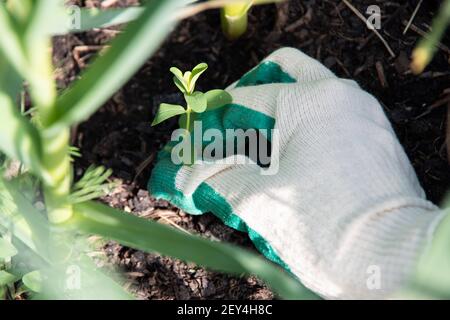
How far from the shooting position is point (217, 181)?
1140mm

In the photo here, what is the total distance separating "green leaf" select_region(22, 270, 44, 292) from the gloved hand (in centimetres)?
31

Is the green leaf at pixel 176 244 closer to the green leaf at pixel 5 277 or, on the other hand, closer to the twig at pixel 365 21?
the green leaf at pixel 5 277

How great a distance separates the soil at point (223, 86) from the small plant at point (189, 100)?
0.84 feet

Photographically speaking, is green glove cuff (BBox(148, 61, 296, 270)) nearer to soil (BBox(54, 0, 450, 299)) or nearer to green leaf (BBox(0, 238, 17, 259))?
soil (BBox(54, 0, 450, 299))

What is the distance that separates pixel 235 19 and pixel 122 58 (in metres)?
0.86

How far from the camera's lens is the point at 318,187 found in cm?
99

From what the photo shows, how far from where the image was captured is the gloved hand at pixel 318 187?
0.87 meters

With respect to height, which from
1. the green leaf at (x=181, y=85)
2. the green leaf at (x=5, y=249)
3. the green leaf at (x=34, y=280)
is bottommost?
the green leaf at (x=34, y=280)

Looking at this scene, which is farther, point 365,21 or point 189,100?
point 365,21

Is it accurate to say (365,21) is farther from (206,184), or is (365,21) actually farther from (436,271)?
(436,271)

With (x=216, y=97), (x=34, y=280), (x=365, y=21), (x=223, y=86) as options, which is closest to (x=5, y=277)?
(x=34, y=280)

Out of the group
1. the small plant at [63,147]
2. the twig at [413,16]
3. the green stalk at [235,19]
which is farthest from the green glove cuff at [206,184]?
the twig at [413,16]

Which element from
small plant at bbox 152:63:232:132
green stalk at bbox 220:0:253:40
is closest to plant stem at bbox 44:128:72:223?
small plant at bbox 152:63:232:132

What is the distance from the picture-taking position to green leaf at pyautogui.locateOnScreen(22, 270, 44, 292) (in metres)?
1.04
